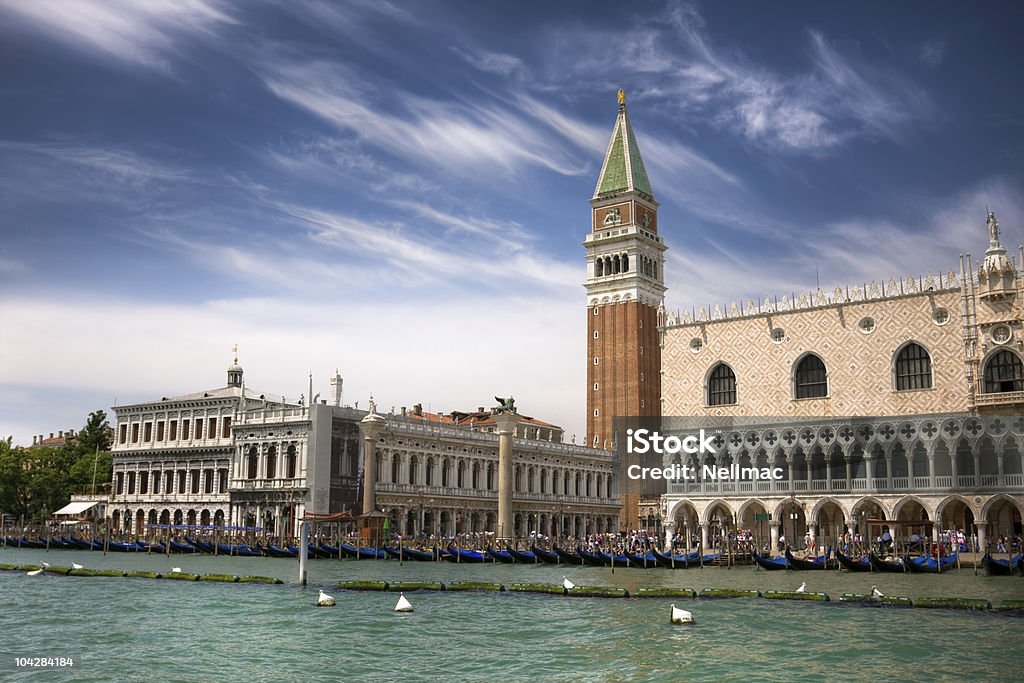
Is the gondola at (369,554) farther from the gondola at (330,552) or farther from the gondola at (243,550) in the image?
the gondola at (243,550)

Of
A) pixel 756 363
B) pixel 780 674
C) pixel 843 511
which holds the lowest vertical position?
pixel 780 674

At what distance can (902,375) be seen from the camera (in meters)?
40.8

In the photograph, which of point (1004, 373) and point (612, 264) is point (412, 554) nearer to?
point (1004, 373)

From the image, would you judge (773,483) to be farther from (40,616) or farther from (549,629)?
(40,616)

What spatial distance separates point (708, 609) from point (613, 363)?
142 ft

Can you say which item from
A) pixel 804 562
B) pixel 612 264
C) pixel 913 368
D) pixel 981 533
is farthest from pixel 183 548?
pixel 612 264

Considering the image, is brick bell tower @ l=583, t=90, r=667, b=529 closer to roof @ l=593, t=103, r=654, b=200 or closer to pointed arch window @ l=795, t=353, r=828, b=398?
roof @ l=593, t=103, r=654, b=200

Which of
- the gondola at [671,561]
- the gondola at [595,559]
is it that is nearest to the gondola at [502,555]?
the gondola at [595,559]

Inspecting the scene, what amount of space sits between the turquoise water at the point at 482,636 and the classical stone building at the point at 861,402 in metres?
12.2

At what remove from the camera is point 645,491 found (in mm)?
60938

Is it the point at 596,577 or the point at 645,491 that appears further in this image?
the point at 645,491

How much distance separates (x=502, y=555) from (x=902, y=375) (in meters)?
17.4

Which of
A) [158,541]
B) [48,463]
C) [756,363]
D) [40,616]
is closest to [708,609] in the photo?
[40,616]

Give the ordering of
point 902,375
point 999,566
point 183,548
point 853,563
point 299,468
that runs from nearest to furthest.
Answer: point 999,566 → point 853,563 → point 902,375 → point 183,548 → point 299,468
